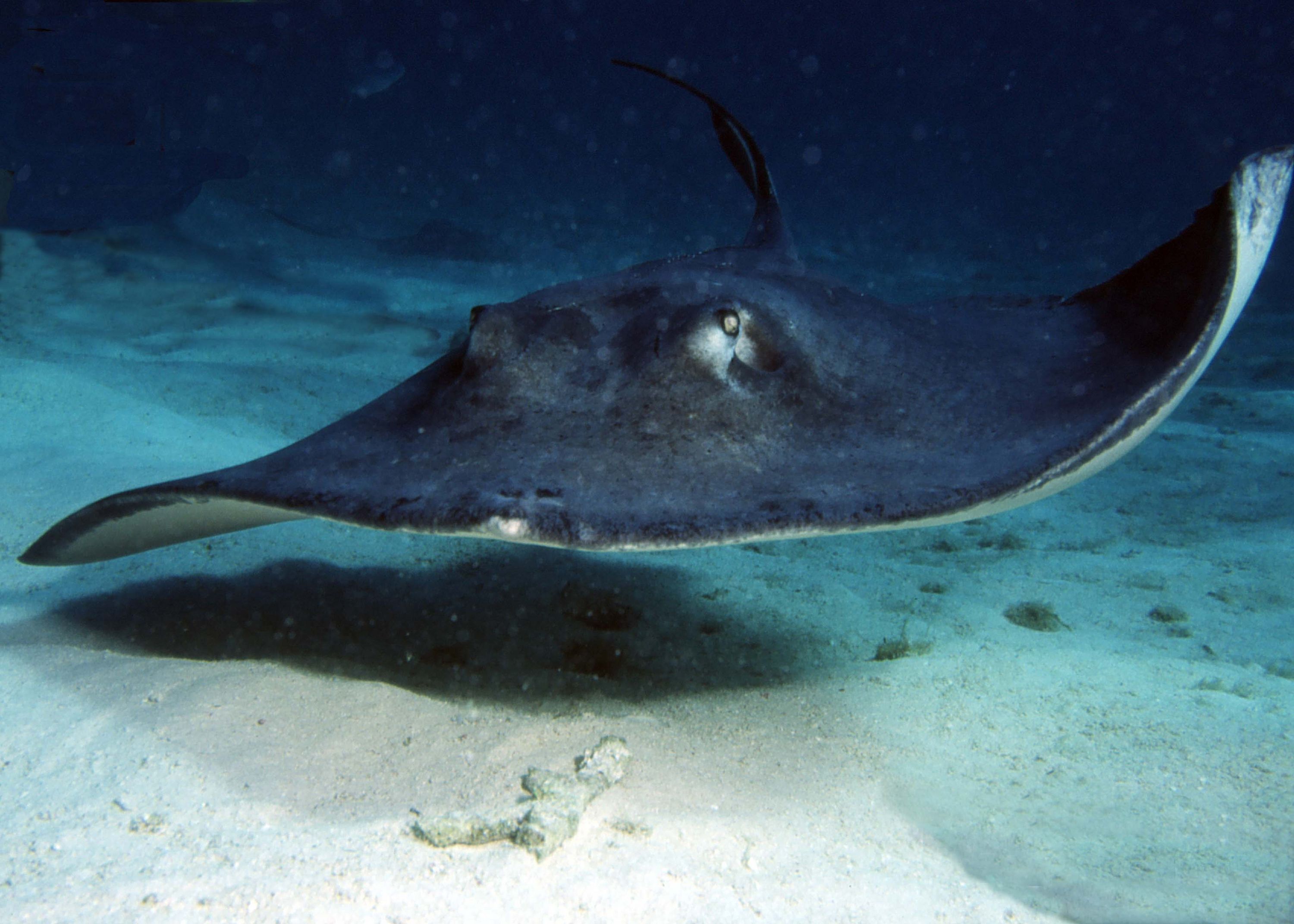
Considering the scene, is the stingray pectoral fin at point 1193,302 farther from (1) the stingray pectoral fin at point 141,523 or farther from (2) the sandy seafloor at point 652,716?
(1) the stingray pectoral fin at point 141,523

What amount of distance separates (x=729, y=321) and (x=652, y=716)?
146 centimetres

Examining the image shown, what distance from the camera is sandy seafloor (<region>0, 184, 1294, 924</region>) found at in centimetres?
A: 172

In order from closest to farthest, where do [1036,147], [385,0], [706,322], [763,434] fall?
[763,434]
[706,322]
[1036,147]
[385,0]

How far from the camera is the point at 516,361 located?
262 cm

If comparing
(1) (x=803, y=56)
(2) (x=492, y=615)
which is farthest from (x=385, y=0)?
(2) (x=492, y=615)

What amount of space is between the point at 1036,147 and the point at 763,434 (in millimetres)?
64891

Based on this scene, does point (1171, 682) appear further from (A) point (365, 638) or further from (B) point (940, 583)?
(A) point (365, 638)

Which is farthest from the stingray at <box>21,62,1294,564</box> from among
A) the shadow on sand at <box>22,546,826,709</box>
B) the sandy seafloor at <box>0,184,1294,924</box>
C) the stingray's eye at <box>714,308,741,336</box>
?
the sandy seafloor at <box>0,184,1294,924</box>

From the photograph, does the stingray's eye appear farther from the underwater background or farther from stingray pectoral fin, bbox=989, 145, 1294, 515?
the underwater background

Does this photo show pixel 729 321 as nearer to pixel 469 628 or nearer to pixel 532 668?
pixel 532 668

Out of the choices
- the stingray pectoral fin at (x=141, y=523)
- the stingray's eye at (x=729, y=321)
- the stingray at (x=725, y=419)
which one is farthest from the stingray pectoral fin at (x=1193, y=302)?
the stingray pectoral fin at (x=141, y=523)

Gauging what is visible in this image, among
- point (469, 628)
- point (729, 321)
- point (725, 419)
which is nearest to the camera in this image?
point (725, 419)

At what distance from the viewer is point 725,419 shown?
7.28 ft

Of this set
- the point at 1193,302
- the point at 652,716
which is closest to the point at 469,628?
the point at 652,716
